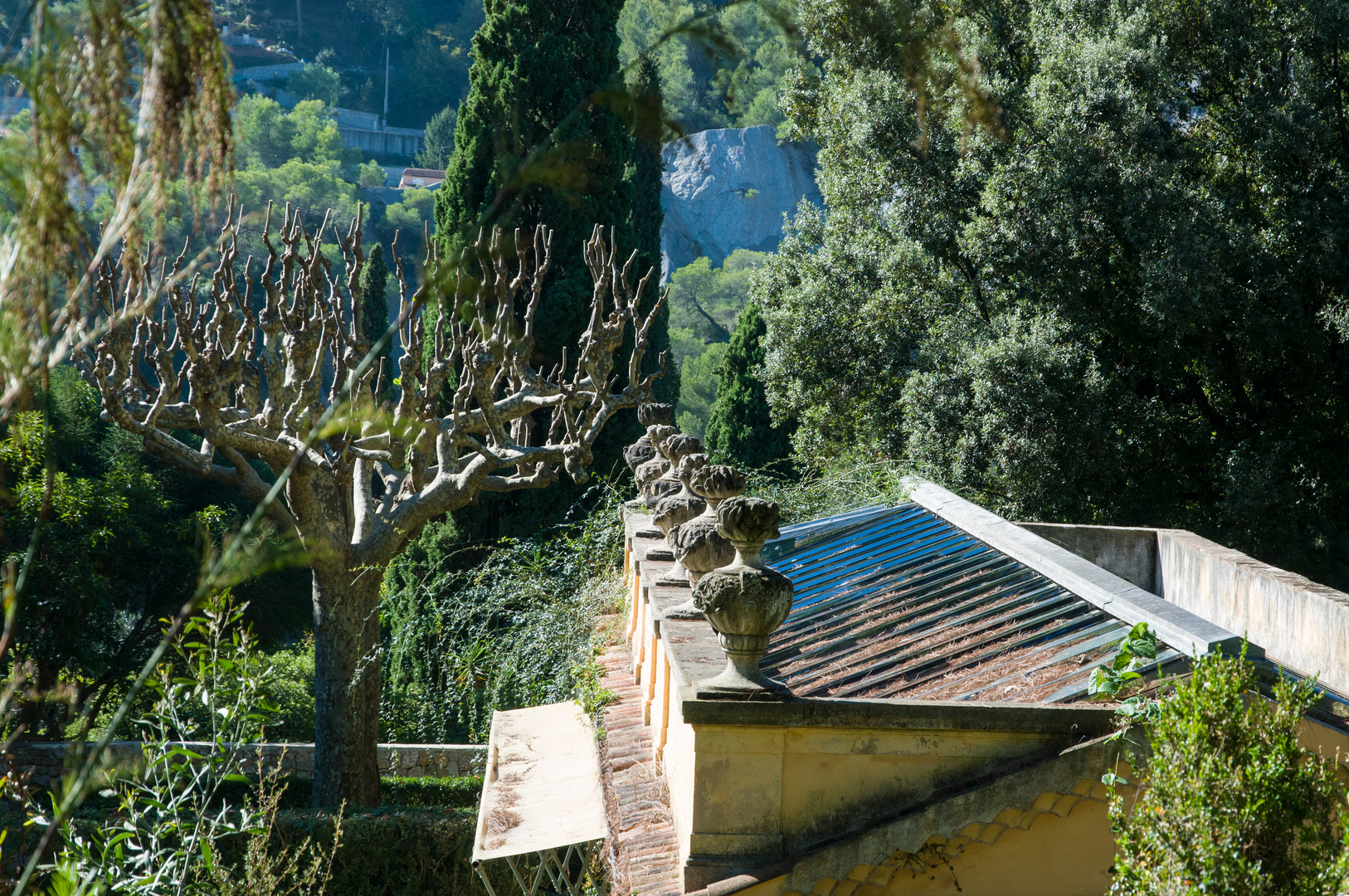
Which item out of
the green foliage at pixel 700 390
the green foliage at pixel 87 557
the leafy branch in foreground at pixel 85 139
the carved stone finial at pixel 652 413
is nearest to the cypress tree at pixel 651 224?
the green foliage at pixel 87 557

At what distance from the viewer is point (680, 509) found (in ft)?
21.7

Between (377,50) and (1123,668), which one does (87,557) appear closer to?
(1123,668)

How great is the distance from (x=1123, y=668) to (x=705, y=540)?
7.30 ft

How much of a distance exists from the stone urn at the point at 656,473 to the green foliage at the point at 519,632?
1450mm

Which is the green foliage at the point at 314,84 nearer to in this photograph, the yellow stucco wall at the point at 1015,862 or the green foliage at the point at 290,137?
the green foliage at the point at 290,137

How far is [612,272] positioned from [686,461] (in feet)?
20.6

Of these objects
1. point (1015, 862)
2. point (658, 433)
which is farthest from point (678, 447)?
point (1015, 862)

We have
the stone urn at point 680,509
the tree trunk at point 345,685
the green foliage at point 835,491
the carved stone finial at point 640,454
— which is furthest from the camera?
the green foliage at point 835,491

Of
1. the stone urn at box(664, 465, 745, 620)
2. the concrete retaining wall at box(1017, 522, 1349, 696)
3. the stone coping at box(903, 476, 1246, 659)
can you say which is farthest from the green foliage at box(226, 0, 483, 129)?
the stone urn at box(664, 465, 745, 620)

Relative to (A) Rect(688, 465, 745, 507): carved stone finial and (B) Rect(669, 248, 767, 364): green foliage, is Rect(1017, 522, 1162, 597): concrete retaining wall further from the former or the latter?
(B) Rect(669, 248, 767, 364): green foliage

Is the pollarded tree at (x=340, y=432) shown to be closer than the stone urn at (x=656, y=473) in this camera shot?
No

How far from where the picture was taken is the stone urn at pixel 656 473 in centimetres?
734

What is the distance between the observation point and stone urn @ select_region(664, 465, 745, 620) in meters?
5.55

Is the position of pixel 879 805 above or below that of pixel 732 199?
below
